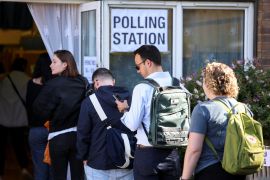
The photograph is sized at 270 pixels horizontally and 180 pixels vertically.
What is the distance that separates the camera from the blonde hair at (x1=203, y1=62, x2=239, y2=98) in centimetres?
442

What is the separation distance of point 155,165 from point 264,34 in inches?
120

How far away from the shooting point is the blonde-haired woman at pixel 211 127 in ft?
14.2

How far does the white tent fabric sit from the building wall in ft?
7.28

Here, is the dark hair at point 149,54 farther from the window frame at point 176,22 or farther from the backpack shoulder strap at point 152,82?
the window frame at point 176,22

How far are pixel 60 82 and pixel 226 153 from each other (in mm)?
2347

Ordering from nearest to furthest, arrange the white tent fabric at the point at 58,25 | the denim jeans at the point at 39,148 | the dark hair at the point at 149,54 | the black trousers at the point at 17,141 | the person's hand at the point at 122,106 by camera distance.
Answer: the dark hair at the point at 149,54, the person's hand at the point at 122,106, the denim jeans at the point at 39,148, the white tent fabric at the point at 58,25, the black trousers at the point at 17,141

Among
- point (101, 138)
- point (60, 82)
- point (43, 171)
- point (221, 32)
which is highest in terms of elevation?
point (221, 32)

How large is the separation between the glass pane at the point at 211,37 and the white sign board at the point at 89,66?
112 cm

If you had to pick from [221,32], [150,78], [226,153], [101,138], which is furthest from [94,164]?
[221,32]

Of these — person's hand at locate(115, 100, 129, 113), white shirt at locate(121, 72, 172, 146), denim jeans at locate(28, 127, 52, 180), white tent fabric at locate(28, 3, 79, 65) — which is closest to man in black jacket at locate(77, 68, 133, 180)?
person's hand at locate(115, 100, 129, 113)

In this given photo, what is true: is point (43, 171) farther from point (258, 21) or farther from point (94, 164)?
point (258, 21)

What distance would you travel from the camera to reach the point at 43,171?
7.09 m

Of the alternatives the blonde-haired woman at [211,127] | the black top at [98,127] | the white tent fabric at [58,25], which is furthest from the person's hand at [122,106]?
the white tent fabric at [58,25]

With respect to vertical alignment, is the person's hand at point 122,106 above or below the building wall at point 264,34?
below
